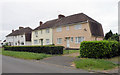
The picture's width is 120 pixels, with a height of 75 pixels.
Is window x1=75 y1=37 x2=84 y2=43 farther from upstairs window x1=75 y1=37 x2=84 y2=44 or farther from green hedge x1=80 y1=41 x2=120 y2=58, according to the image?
green hedge x1=80 y1=41 x2=120 y2=58

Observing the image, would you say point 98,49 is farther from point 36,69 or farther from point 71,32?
point 71,32

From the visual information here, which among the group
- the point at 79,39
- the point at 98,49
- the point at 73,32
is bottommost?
the point at 98,49

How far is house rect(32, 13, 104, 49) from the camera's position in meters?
21.4

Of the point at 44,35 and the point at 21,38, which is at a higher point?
the point at 44,35

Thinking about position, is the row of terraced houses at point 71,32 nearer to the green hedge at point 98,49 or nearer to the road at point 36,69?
the green hedge at point 98,49

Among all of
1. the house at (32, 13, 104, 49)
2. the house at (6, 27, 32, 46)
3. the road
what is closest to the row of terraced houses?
the house at (32, 13, 104, 49)

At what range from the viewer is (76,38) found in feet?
75.7

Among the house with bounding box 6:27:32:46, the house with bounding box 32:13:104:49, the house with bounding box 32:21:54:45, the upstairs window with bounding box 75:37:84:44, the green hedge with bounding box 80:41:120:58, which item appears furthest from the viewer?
the house with bounding box 6:27:32:46

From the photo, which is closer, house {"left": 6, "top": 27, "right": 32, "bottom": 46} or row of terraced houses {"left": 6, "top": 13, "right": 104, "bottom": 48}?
row of terraced houses {"left": 6, "top": 13, "right": 104, "bottom": 48}

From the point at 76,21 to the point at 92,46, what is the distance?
12776 mm

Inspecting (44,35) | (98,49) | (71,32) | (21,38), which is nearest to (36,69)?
(98,49)

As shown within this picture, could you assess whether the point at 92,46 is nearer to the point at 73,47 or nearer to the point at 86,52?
the point at 86,52

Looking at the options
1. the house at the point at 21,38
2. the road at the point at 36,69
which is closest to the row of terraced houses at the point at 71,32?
the house at the point at 21,38

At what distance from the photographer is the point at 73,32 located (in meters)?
23.6
